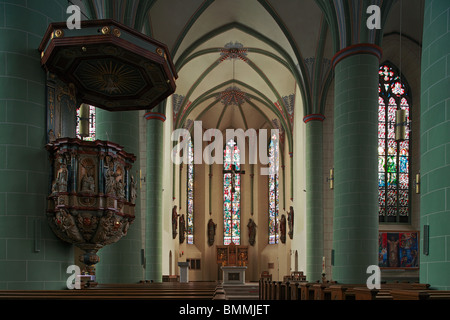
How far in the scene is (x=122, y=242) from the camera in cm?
1094

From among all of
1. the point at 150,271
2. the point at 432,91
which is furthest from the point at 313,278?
the point at 432,91

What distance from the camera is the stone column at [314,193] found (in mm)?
18797

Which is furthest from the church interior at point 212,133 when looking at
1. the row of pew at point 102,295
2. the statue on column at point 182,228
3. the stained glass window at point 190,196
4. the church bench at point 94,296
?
the church bench at point 94,296

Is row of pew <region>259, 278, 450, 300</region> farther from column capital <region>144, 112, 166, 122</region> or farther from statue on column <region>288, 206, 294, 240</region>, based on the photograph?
statue on column <region>288, 206, 294, 240</region>

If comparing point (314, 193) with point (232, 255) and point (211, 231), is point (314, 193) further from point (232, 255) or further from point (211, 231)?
point (211, 231)

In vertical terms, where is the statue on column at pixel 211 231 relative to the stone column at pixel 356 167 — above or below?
below

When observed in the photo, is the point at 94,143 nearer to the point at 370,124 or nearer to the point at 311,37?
the point at 370,124

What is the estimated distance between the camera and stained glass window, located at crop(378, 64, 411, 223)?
20469mm

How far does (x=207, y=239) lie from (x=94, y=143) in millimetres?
24849

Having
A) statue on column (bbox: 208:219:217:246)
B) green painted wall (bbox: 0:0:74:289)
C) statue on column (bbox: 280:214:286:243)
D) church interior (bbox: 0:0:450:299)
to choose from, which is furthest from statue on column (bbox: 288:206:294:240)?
green painted wall (bbox: 0:0:74:289)

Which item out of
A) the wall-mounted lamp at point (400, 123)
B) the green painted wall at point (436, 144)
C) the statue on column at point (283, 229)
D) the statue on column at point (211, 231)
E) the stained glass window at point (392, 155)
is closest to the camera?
the green painted wall at point (436, 144)

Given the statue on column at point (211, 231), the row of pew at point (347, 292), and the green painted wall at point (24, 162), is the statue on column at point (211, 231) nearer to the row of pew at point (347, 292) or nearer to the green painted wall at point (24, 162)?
the row of pew at point (347, 292)

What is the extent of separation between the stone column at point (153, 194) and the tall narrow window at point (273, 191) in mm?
12510
